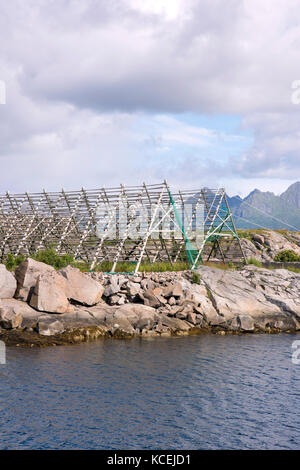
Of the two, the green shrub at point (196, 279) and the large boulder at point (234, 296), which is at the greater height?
the green shrub at point (196, 279)

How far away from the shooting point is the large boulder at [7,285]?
33062mm

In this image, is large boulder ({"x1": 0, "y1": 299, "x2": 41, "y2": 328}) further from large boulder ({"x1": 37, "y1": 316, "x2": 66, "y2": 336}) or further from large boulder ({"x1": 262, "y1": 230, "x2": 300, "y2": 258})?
large boulder ({"x1": 262, "y1": 230, "x2": 300, "y2": 258})

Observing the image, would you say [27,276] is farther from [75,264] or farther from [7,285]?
[75,264]

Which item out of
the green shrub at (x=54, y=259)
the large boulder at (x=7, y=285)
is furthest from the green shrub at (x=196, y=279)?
the large boulder at (x=7, y=285)

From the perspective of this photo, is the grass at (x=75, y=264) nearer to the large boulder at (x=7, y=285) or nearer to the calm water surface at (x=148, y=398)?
the large boulder at (x=7, y=285)

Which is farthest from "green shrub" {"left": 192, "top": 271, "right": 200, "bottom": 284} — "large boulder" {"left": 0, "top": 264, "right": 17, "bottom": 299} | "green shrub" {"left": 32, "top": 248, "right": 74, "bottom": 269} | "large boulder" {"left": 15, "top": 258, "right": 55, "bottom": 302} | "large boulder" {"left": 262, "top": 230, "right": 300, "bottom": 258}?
"large boulder" {"left": 262, "top": 230, "right": 300, "bottom": 258}

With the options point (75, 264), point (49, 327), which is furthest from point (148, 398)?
point (75, 264)

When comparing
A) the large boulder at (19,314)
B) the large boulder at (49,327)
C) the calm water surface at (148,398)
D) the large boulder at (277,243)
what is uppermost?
the large boulder at (277,243)

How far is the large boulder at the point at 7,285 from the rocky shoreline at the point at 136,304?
Result: 0.10 feet

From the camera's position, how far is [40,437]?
17.0 m

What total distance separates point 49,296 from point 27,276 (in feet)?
7.88

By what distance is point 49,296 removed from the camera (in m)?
32.5

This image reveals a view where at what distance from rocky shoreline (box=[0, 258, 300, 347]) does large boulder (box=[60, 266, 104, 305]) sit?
0.07 metres

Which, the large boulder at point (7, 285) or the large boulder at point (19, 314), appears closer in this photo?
the large boulder at point (19, 314)
